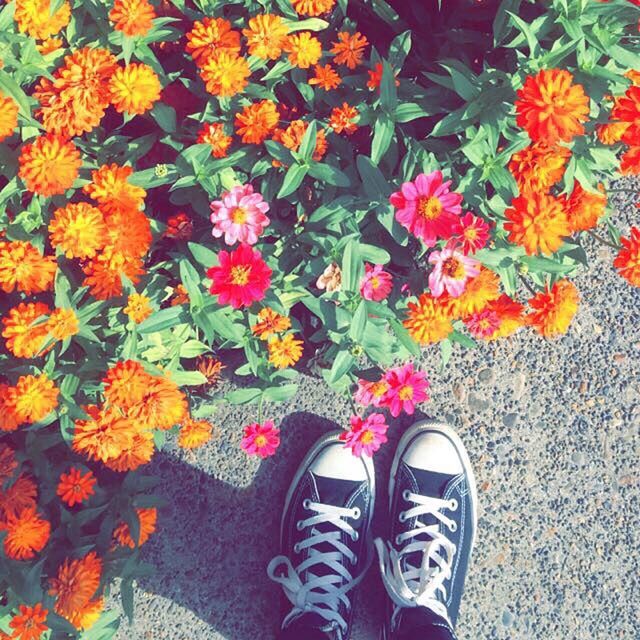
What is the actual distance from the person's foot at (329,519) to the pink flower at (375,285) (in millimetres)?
731

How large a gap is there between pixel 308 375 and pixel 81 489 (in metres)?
0.79

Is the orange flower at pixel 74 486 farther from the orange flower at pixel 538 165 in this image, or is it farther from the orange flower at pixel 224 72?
the orange flower at pixel 538 165

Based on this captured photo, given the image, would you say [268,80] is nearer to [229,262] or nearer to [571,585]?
[229,262]

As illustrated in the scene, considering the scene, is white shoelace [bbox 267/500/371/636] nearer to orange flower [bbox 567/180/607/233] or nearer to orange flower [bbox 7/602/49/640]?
orange flower [bbox 7/602/49/640]

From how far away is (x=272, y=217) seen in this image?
1660mm

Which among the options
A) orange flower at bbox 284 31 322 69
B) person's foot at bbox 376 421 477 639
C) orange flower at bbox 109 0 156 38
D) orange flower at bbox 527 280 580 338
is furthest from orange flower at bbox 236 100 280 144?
person's foot at bbox 376 421 477 639

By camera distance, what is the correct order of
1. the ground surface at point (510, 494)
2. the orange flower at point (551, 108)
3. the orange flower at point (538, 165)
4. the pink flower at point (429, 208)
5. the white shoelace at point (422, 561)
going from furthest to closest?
the ground surface at point (510, 494), the white shoelace at point (422, 561), the orange flower at point (538, 165), the pink flower at point (429, 208), the orange flower at point (551, 108)

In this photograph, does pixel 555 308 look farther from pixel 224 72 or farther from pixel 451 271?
pixel 224 72

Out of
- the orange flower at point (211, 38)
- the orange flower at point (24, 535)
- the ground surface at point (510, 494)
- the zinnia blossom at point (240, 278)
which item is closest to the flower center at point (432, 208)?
the zinnia blossom at point (240, 278)

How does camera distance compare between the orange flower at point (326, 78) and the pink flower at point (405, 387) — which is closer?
the orange flower at point (326, 78)

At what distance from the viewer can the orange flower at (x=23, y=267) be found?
139cm

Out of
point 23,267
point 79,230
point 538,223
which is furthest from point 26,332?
point 538,223

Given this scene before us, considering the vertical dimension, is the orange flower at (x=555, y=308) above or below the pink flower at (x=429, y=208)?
below

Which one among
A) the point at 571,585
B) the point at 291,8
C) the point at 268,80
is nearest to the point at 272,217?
the point at 268,80
